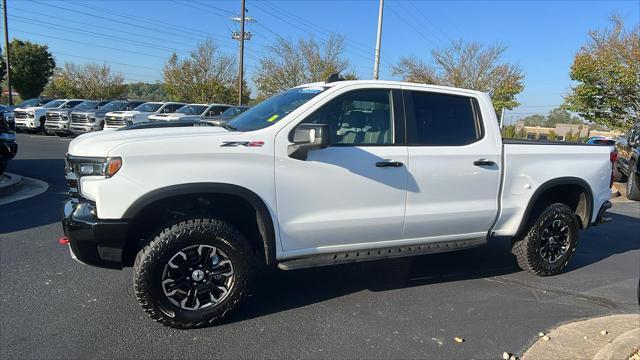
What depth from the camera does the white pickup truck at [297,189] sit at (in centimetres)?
334

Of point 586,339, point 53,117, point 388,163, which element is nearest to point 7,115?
point 53,117

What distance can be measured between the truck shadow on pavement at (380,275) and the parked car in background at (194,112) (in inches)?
577

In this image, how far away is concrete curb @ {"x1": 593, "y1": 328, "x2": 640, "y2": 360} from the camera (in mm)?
3285

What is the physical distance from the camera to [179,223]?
3.52 meters

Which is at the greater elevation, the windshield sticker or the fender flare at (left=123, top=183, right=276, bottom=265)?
the windshield sticker

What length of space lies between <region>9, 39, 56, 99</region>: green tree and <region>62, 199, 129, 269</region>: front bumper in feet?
154

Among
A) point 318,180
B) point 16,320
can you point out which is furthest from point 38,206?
point 318,180

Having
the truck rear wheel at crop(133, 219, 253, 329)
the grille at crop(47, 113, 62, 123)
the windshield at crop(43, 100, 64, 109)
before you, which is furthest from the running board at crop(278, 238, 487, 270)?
the windshield at crop(43, 100, 64, 109)

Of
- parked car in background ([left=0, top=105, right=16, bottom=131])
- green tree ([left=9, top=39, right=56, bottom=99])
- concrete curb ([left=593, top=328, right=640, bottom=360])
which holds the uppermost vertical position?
green tree ([left=9, top=39, right=56, bottom=99])

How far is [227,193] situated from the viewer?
3492 mm

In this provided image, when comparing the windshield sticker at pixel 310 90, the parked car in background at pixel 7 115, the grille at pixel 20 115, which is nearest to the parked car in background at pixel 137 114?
the parked car in background at pixel 7 115

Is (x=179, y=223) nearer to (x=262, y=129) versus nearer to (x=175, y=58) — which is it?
(x=262, y=129)

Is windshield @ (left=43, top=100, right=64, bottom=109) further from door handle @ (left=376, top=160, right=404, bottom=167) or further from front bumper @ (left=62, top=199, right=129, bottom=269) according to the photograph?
door handle @ (left=376, top=160, right=404, bottom=167)

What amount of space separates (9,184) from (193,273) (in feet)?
21.6
